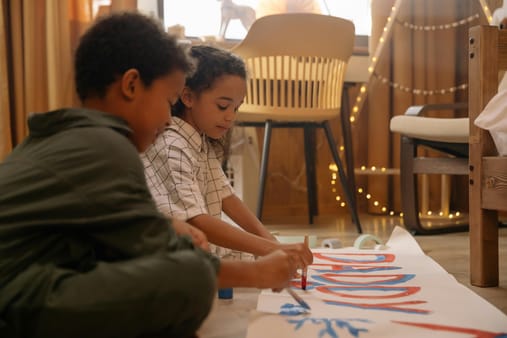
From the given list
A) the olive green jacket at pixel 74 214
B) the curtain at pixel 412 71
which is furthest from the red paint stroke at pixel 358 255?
the curtain at pixel 412 71

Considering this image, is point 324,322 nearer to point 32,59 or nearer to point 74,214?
point 74,214

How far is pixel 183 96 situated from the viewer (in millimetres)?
1232

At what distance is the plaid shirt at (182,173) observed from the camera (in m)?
1.05

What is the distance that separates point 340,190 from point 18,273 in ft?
7.88

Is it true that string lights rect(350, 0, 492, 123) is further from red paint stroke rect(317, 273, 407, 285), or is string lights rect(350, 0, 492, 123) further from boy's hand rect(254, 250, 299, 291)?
boy's hand rect(254, 250, 299, 291)

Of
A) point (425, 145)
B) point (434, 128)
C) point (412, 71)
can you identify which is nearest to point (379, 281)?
point (434, 128)

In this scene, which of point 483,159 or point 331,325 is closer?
point 331,325

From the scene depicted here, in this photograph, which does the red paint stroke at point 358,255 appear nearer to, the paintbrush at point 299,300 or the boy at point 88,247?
the paintbrush at point 299,300

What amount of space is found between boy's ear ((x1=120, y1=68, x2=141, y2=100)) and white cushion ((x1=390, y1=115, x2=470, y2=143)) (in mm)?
1431

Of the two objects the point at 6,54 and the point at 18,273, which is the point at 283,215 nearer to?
the point at 6,54

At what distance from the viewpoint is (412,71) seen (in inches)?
114

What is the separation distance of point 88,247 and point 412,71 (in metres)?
2.49

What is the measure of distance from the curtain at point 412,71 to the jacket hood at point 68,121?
2.27 meters

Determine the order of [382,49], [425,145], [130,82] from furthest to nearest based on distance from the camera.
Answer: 1. [382,49]
2. [425,145]
3. [130,82]
